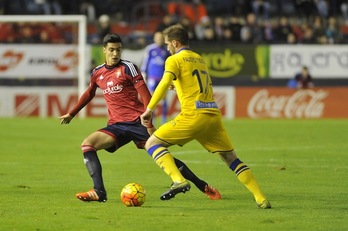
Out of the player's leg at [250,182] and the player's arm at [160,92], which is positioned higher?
the player's arm at [160,92]

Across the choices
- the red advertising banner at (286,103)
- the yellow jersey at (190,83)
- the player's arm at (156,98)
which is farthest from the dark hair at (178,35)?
the red advertising banner at (286,103)

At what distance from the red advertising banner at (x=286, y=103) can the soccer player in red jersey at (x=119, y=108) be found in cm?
1869

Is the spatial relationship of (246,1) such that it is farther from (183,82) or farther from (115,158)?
(183,82)

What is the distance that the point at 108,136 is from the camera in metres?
12.0

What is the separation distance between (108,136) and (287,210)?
2358 mm

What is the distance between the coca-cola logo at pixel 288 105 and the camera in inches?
1209

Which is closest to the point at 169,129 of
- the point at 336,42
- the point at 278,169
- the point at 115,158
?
the point at 278,169

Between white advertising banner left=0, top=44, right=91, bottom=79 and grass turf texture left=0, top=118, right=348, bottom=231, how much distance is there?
641 cm

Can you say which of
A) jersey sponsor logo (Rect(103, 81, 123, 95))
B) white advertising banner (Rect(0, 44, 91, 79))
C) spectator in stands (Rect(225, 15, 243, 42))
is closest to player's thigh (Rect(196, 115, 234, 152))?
jersey sponsor logo (Rect(103, 81, 123, 95))

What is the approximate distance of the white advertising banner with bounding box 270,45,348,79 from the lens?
32719 millimetres

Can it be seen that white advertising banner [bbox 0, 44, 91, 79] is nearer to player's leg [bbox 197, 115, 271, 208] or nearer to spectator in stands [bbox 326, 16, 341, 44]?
spectator in stands [bbox 326, 16, 341, 44]

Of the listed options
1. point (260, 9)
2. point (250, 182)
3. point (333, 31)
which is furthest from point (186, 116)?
point (260, 9)

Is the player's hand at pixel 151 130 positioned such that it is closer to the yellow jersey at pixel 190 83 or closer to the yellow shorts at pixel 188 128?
the yellow shorts at pixel 188 128

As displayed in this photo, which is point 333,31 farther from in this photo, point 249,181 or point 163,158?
point 163,158
